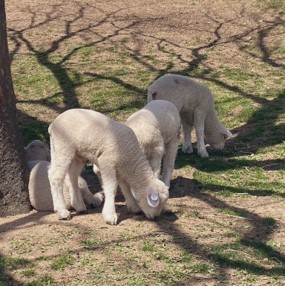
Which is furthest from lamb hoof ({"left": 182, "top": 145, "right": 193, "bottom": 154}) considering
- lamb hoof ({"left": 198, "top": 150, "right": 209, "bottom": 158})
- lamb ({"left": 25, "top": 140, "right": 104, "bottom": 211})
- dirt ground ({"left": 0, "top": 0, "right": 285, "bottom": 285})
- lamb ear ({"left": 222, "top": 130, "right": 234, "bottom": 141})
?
lamb ({"left": 25, "top": 140, "right": 104, "bottom": 211})

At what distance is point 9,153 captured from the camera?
6152mm

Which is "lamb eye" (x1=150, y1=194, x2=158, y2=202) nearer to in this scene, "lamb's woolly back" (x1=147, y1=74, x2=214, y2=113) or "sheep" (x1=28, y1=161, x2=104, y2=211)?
"sheep" (x1=28, y1=161, x2=104, y2=211)

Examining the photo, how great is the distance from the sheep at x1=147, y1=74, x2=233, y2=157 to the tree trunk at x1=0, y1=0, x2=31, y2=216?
2.38 metres

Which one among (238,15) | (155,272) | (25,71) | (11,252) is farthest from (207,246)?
(238,15)

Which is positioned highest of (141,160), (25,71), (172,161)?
(141,160)

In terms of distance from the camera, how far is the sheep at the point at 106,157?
582 cm

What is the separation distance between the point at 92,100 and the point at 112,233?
5.85 metres

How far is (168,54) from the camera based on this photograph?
45.1 ft

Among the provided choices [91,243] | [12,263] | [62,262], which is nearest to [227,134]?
[91,243]

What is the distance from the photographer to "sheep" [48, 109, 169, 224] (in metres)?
5.82

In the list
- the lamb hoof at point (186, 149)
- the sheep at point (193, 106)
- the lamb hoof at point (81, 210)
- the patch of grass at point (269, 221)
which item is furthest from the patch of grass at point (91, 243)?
the lamb hoof at point (186, 149)

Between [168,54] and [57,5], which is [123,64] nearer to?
[168,54]

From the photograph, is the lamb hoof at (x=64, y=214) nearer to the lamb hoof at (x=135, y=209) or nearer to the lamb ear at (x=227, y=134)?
the lamb hoof at (x=135, y=209)

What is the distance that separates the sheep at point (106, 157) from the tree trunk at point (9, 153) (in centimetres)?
41
